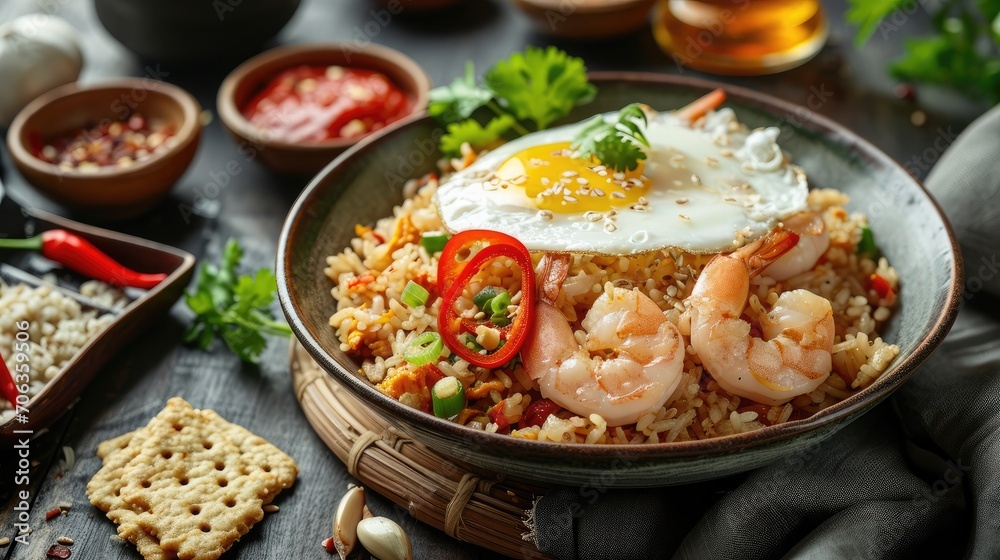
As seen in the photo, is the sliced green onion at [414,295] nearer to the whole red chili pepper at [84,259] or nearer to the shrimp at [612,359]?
the shrimp at [612,359]

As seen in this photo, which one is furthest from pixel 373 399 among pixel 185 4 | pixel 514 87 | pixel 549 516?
pixel 185 4

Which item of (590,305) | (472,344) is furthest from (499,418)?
(590,305)

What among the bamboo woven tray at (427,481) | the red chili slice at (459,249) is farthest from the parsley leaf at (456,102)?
the bamboo woven tray at (427,481)

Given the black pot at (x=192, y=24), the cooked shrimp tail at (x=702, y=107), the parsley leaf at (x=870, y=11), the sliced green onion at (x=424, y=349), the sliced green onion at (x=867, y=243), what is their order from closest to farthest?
1. the sliced green onion at (x=424, y=349)
2. the sliced green onion at (x=867, y=243)
3. the cooked shrimp tail at (x=702, y=107)
4. the parsley leaf at (x=870, y=11)
5. the black pot at (x=192, y=24)

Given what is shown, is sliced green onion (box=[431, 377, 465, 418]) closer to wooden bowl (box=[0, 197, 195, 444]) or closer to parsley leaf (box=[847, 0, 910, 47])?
wooden bowl (box=[0, 197, 195, 444])

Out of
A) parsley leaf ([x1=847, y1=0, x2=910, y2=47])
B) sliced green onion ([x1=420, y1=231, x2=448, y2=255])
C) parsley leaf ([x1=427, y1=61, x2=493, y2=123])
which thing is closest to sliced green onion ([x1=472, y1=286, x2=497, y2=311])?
sliced green onion ([x1=420, y1=231, x2=448, y2=255])

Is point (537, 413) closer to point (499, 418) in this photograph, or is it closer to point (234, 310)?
point (499, 418)
